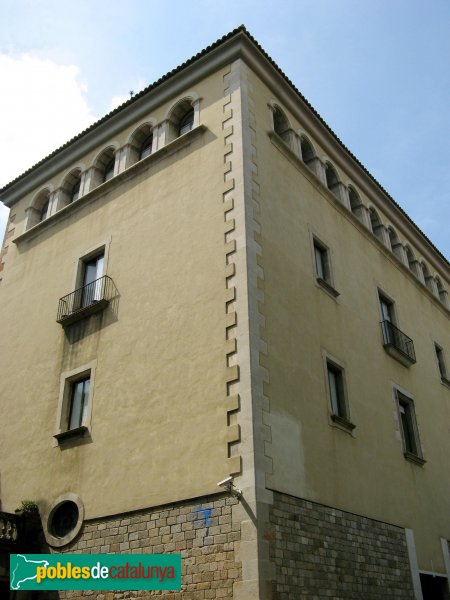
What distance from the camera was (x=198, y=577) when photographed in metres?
10.3

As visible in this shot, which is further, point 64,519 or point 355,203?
point 355,203

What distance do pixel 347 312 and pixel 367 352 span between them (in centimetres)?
121

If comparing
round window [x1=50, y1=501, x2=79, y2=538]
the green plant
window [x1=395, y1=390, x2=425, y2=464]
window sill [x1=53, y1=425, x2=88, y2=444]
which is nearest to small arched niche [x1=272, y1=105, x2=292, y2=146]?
window [x1=395, y1=390, x2=425, y2=464]

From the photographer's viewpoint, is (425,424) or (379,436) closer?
(379,436)

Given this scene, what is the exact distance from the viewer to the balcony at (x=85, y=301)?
1503cm

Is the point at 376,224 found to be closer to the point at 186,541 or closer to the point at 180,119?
the point at 180,119

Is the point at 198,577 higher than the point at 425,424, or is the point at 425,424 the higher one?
the point at 425,424

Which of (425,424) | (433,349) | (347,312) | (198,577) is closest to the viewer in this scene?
(198,577)

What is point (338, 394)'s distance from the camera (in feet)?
46.4

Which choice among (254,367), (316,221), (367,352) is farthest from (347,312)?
(254,367)

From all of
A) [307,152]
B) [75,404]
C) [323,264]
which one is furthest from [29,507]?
[307,152]

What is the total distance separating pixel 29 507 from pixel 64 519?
94 centimetres

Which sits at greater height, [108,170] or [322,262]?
[108,170]

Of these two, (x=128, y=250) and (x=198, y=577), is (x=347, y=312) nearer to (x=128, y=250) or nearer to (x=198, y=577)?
(x=128, y=250)
